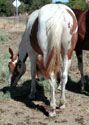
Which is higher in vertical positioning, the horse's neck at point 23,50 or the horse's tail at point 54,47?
the horse's tail at point 54,47

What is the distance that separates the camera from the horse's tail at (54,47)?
4191 millimetres

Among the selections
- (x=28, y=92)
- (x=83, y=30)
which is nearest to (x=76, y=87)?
(x=28, y=92)

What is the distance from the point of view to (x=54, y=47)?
166 inches

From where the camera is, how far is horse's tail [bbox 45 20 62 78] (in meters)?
4.19

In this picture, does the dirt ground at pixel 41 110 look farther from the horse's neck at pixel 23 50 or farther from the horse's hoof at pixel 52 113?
the horse's neck at pixel 23 50

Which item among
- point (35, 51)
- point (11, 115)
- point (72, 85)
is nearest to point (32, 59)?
point (35, 51)

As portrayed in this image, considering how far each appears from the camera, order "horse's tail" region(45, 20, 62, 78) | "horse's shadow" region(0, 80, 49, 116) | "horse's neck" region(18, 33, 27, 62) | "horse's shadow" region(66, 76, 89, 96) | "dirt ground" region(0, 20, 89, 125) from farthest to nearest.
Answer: "horse's shadow" region(66, 76, 89, 96), "horse's neck" region(18, 33, 27, 62), "horse's shadow" region(0, 80, 49, 116), "dirt ground" region(0, 20, 89, 125), "horse's tail" region(45, 20, 62, 78)

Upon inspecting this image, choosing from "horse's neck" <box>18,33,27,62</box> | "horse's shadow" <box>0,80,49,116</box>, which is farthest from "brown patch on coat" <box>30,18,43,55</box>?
"horse's shadow" <box>0,80,49,116</box>

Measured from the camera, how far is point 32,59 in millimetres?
5199

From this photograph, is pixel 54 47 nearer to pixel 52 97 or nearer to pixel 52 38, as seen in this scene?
pixel 52 38

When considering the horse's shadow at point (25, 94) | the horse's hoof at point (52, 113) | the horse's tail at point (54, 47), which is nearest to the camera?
the horse's tail at point (54, 47)

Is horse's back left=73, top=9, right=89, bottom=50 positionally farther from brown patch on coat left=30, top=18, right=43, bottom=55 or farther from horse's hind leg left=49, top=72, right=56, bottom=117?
horse's hind leg left=49, top=72, right=56, bottom=117

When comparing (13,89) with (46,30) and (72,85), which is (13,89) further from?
(46,30)

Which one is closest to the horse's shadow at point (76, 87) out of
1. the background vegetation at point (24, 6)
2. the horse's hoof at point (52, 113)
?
the horse's hoof at point (52, 113)
